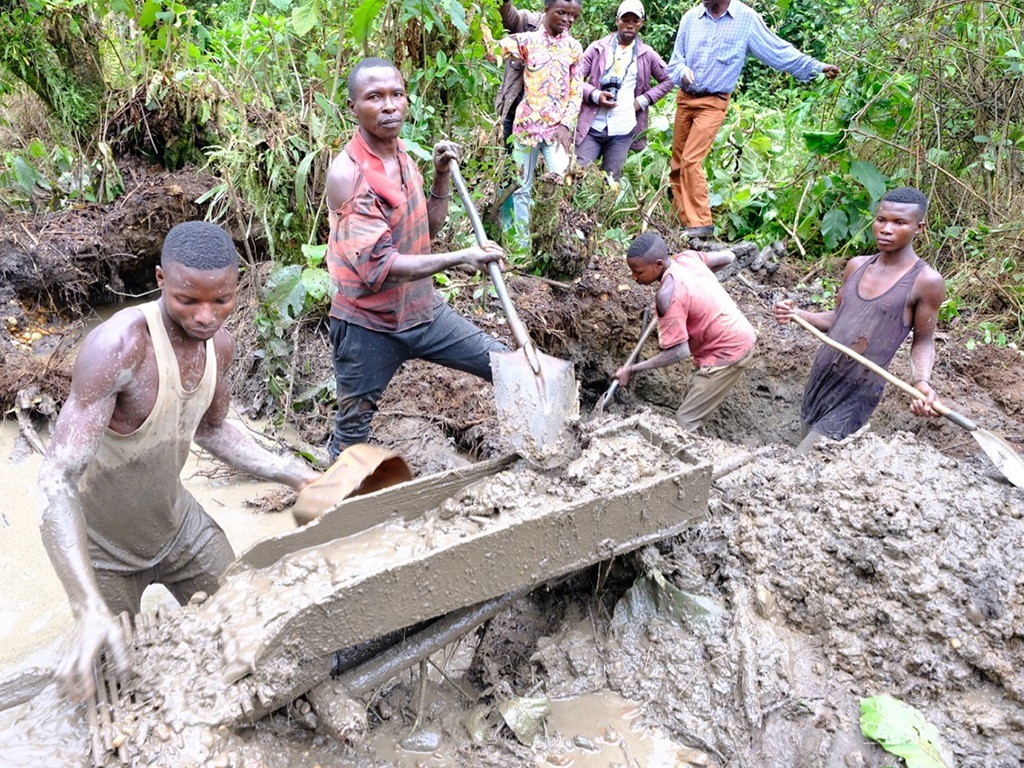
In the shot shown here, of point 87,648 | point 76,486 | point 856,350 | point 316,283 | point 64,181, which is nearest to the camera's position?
point 87,648

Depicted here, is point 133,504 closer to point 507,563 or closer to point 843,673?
point 507,563

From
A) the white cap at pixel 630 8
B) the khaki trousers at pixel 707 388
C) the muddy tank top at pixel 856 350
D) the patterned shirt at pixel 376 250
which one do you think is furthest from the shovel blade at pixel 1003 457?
the white cap at pixel 630 8

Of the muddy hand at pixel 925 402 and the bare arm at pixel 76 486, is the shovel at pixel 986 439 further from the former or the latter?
the bare arm at pixel 76 486

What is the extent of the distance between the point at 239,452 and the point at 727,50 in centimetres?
541

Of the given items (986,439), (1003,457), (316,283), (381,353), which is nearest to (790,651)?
(1003,457)

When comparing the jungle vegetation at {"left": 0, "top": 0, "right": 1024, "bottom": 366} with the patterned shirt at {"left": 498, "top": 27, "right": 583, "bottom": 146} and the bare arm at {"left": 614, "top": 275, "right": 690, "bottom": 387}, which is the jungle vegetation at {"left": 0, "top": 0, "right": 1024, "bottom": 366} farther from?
the bare arm at {"left": 614, "top": 275, "right": 690, "bottom": 387}

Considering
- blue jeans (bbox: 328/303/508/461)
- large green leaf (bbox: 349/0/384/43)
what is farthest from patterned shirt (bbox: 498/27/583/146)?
blue jeans (bbox: 328/303/508/461)

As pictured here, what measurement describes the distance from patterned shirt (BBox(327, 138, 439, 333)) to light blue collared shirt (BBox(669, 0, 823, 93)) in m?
3.74

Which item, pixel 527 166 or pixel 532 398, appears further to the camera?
pixel 527 166

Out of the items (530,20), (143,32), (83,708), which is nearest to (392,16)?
(530,20)

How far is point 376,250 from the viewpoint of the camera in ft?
10.7

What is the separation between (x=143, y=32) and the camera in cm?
661

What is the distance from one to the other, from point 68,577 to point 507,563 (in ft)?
3.89

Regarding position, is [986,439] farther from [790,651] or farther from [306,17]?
[306,17]
